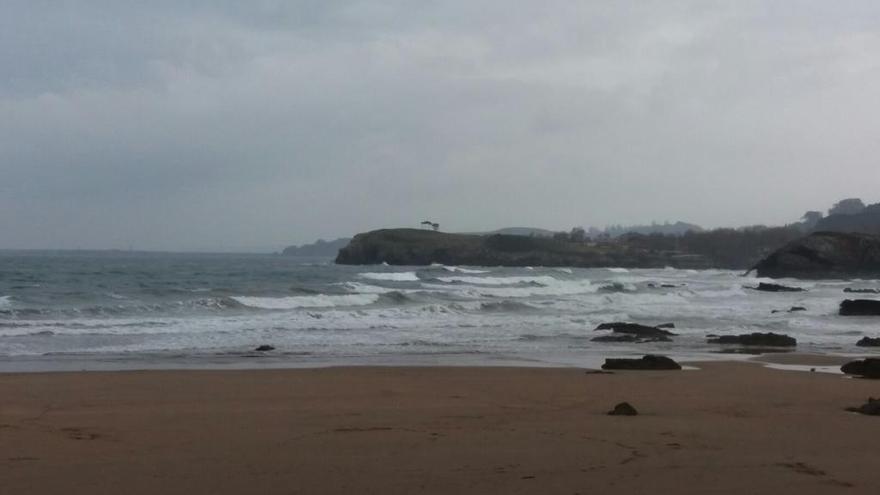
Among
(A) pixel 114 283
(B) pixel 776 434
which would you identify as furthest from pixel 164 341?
Result: (A) pixel 114 283

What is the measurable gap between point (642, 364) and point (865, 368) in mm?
3417

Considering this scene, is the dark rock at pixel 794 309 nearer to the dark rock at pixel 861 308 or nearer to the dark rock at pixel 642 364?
the dark rock at pixel 861 308

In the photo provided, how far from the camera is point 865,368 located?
13.9 meters

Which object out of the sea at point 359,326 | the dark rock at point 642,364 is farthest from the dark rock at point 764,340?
the dark rock at point 642,364

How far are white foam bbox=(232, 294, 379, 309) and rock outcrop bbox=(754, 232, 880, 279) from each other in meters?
42.7

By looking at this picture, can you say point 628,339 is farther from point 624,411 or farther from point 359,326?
point 624,411

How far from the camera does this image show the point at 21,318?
87.7 ft

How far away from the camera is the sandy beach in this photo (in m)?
6.03

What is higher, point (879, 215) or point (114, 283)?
point (879, 215)

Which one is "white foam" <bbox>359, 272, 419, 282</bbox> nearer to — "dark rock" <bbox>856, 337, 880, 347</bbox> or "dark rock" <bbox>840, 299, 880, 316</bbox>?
"dark rock" <bbox>840, 299, 880, 316</bbox>

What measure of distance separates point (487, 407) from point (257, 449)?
11.8 ft

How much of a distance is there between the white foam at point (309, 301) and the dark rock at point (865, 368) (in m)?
22.5

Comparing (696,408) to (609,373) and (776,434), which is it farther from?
(609,373)

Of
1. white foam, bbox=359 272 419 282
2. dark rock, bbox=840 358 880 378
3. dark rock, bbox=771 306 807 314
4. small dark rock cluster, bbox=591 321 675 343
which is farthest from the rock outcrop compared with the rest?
dark rock, bbox=840 358 880 378
